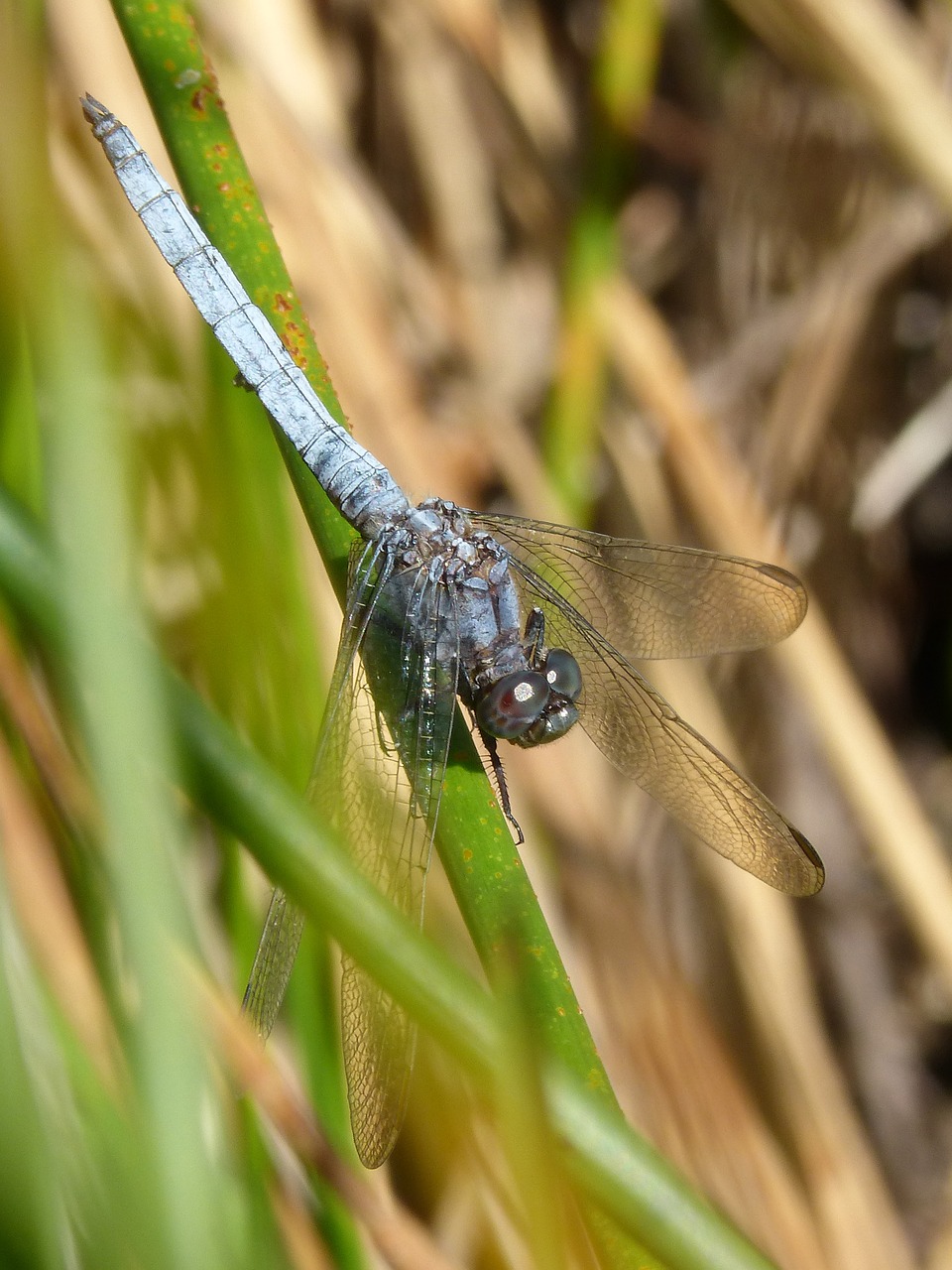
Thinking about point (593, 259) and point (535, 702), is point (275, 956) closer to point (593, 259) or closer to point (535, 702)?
point (535, 702)

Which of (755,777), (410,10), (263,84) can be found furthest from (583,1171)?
(410,10)

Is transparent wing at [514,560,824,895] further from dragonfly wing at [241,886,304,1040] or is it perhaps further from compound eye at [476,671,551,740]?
dragonfly wing at [241,886,304,1040]

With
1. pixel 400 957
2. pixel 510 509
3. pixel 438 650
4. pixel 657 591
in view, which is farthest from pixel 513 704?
pixel 510 509

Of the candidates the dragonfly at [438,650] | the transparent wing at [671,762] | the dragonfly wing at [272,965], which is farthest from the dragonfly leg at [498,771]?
the dragonfly wing at [272,965]

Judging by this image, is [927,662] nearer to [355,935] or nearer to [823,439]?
[823,439]

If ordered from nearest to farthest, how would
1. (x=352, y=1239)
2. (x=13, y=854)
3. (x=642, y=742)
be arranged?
1. (x=352, y=1239)
2. (x=13, y=854)
3. (x=642, y=742)

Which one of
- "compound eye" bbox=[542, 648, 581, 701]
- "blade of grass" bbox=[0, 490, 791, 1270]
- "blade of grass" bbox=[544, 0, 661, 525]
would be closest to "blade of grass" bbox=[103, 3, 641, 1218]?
"blade of grass" bbox=[0, 490, 791, 1270]

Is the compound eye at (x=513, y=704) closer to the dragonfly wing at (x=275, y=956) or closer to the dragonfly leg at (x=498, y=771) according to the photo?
the dragonfly leg at (x=498, y=771)

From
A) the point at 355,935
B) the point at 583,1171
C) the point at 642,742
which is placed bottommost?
the point at 583,1171
